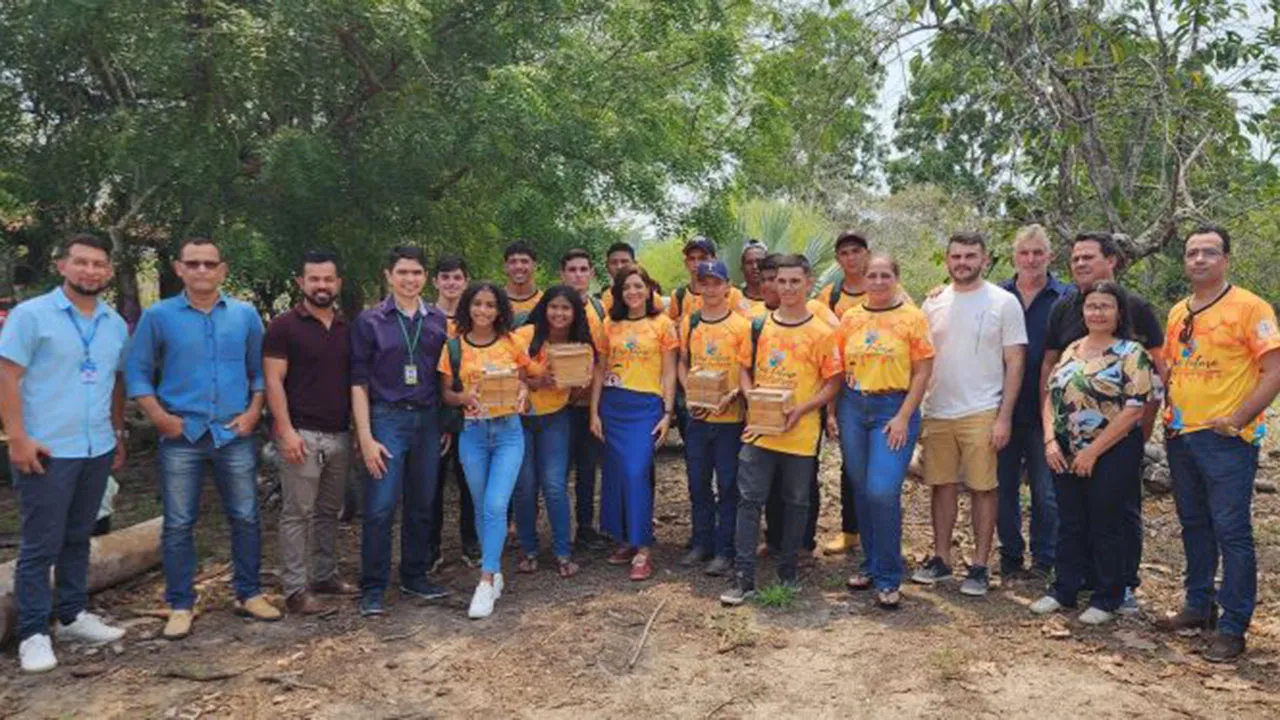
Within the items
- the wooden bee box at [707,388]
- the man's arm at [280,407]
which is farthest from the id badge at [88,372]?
the wooden bee box at [707,388]

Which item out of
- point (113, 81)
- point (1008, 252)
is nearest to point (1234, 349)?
point (1008, 252)

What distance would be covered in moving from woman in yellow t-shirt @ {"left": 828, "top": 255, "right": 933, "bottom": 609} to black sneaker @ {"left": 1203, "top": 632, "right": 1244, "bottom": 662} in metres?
1.52

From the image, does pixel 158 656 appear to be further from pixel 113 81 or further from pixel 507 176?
pixel 113 81

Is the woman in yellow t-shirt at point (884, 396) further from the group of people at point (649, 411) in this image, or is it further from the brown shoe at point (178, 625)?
the brown shoe at point (178, 625)

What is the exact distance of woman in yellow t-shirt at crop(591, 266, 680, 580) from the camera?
5.80 m

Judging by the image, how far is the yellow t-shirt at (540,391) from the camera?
5.62m

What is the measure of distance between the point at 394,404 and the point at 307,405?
46 centimetres

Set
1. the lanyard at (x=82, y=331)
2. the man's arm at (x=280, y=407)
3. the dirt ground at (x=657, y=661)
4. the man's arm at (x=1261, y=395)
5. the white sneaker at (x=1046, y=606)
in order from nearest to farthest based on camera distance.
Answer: the dirt ground at (x=657, y=661) → the man's arm at (x=1261, y=395) → the lanyard at (x=82, y=331) → the man's arm at (x=280, y=407) → the white sneaker at (x=1046, y=606)

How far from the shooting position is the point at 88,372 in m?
4.64

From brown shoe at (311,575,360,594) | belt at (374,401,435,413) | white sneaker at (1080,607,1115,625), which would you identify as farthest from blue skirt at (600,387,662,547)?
white sneaker at (1080,607,1115,625)

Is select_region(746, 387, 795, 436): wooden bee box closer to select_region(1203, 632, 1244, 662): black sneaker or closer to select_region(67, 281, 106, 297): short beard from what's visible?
select_region(1203, 632, 1244, 662): black sneaker

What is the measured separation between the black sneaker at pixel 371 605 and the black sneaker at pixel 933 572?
10.4ft

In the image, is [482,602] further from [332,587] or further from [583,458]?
[583,458]

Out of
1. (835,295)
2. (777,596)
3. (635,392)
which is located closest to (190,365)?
(635,392)
